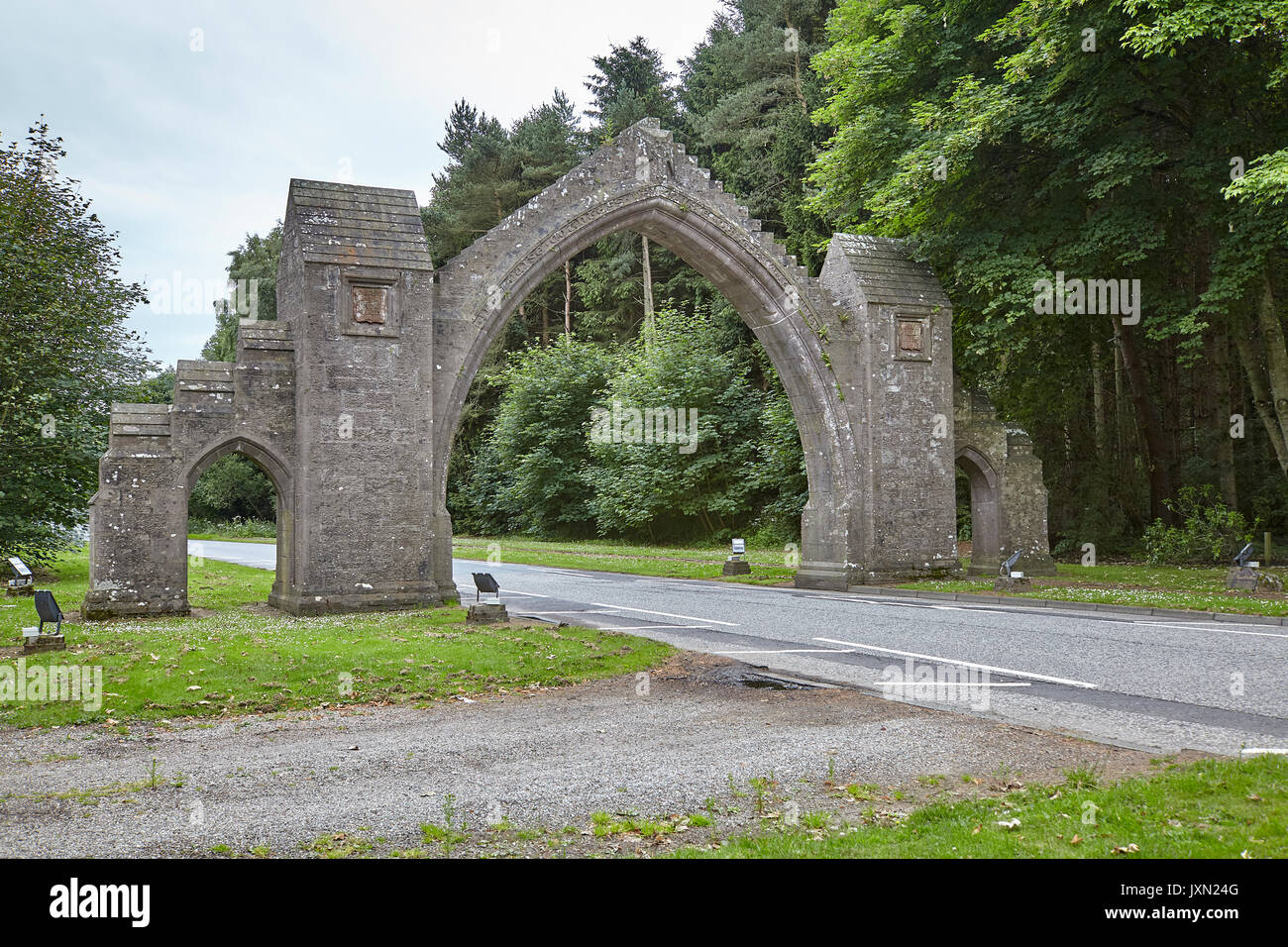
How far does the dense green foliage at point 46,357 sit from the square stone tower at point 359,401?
7.20m

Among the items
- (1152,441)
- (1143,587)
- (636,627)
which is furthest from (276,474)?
(1152,441)

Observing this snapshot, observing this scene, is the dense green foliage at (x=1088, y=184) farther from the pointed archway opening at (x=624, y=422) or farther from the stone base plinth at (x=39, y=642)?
the stone base plinth at (x=39, y=642)

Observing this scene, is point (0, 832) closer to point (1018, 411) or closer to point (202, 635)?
point (202, 635)

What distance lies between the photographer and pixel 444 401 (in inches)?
645

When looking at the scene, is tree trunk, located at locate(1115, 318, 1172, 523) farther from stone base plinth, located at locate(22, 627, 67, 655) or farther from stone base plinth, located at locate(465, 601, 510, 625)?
stone base plinth, located at locate(22, 627, 67, 655)

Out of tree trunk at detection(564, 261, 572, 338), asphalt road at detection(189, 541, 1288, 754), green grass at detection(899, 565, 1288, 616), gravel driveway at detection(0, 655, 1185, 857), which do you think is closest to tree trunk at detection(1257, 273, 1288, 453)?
green grass at detection(899, 565, 1288, 616)

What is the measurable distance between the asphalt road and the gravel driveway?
0.76m

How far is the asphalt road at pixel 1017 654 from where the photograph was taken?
7121mm

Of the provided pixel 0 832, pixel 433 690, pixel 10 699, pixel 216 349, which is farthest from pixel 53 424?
pixel 216 349

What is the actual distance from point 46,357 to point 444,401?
31.5 feet

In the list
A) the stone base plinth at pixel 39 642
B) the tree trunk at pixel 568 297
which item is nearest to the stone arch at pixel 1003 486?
the stone base plinth at pixel 39 642

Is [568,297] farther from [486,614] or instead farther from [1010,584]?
[486,614]

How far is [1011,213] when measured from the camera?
20.2 meters
